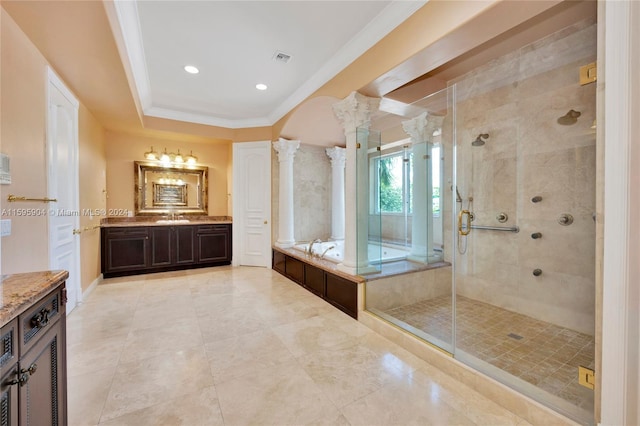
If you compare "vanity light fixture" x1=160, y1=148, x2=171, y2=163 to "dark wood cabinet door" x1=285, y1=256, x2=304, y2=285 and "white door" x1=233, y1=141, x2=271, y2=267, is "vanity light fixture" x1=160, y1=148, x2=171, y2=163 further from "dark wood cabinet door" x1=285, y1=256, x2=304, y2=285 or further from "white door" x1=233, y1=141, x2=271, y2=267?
"dark wood cabinet door" x1=285, y1=256, x2=304, y2=285

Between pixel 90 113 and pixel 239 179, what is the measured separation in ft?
7.52

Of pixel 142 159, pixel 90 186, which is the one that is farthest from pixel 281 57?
pixel 142 159

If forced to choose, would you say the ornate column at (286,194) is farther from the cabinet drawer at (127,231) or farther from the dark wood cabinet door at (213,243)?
the cabinet drawer at (127,231)

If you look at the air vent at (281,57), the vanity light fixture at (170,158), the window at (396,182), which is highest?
the air vent at (281,57)

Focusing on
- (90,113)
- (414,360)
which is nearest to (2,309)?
(414,360)

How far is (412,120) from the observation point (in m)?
3.63

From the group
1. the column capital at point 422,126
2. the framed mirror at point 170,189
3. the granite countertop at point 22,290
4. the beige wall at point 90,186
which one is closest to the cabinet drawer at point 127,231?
the beige wall at point 90,186

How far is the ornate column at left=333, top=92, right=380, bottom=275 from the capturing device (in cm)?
298

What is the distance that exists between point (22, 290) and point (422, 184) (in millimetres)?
3748

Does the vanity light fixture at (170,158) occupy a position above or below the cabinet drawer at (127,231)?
above

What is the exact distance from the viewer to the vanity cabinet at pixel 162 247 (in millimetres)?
4254

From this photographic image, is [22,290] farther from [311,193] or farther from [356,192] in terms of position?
[311,193]

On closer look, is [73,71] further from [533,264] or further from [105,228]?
[533,264]

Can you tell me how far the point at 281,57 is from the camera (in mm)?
2963
